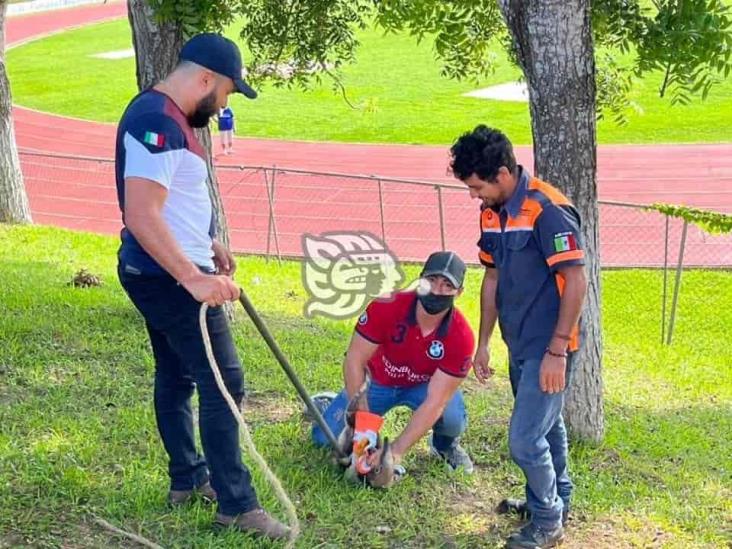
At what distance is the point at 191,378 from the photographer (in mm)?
3754

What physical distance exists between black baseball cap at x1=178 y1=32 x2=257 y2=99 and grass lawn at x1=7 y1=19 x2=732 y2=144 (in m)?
16.0

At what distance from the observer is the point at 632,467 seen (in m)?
4.95

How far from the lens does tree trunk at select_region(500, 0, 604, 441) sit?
4602 mm

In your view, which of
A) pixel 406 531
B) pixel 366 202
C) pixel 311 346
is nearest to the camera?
pixel 406 531

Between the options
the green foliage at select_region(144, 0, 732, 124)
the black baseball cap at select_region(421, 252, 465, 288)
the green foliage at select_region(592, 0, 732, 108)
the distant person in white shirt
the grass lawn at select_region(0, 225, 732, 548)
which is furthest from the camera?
the distant person in white shirt

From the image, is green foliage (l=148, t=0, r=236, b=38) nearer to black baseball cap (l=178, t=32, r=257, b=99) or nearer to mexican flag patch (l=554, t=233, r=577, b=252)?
black baseball cap (l=178, t=32, r=257, b=99)

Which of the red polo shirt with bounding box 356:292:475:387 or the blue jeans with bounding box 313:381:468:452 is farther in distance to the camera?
the blue jeans with bounding box 313:381:468:452

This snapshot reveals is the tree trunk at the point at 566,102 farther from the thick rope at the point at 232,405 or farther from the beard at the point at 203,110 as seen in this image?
the beard at the point at 203,110

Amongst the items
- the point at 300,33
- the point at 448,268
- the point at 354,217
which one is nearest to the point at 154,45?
the point at 300,33

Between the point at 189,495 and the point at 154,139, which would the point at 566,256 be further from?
the point at 189,495

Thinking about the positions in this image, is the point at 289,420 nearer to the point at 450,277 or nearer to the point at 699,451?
the point at 450,277

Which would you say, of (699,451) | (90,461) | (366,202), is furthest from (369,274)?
(366,202)

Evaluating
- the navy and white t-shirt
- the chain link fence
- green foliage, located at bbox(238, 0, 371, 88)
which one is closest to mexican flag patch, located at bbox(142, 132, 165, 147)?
the navy and white t-shirt

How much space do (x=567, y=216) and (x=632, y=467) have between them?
183 centimetres
